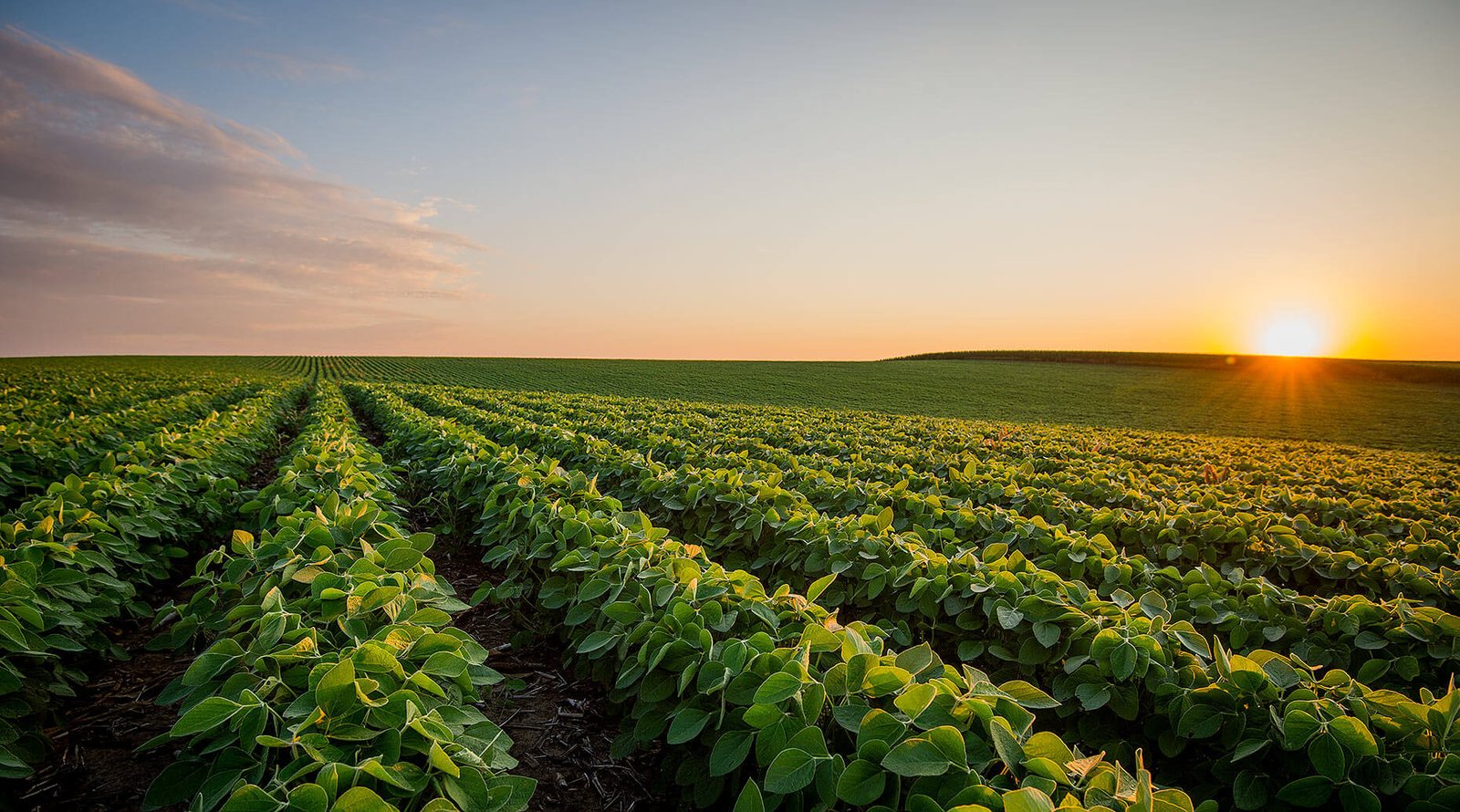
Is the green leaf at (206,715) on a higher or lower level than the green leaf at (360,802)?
higher

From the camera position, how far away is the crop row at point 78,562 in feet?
9.05

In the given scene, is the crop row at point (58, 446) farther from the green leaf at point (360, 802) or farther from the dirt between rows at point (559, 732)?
the green leaf at point (360, 802)

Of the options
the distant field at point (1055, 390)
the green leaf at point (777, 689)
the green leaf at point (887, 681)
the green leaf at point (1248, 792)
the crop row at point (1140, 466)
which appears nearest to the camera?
the green leaf at point (777, 689)

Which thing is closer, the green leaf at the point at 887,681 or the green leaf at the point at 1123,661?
the green leaf at the point at 887,681

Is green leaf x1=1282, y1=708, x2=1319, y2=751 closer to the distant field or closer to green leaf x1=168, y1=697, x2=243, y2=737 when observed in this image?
green leaf x1=168, y1=697, x2=243, y2=737

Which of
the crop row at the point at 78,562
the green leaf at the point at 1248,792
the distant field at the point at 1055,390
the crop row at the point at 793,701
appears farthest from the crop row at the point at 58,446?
the distant field at the point at 1055,390

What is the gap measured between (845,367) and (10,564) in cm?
6518

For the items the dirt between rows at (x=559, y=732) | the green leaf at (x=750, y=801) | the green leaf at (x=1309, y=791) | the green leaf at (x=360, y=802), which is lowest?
the dirt between rows at (x=559, y=732)

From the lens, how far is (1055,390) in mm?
48344

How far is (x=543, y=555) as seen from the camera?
14.0ft

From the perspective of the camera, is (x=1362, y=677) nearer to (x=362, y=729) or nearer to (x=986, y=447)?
(x=362, y=729)

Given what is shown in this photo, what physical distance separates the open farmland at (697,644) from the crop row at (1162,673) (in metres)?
0.02

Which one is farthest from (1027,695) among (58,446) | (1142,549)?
(58,446)

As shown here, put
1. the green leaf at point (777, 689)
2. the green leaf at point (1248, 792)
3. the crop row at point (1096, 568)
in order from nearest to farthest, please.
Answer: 1. the green leaf at point (777, 689)
2. the green leaf at point (1248, 792)
3. the crop row at point (1096, 568)
